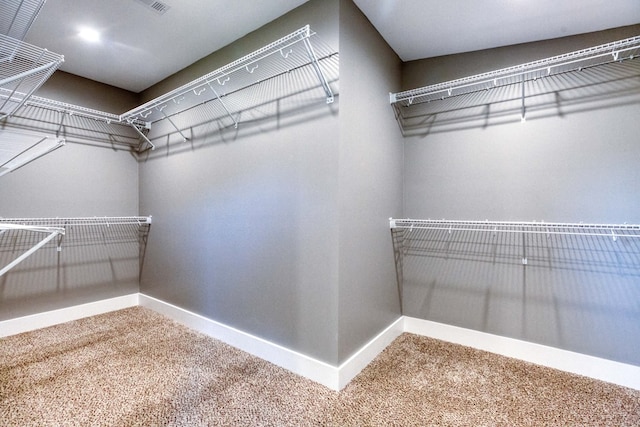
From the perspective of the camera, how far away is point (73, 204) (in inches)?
104

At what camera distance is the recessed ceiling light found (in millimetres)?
2016

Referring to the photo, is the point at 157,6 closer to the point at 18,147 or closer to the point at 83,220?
the point at 18,147

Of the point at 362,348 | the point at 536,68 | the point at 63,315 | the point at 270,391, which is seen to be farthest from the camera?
the point at 63,315

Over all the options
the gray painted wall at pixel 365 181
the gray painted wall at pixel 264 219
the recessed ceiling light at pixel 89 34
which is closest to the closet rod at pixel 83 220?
the gray painted wall at pixel 264 219

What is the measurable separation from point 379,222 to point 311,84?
100cm

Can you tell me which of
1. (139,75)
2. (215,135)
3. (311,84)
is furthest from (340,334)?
(139,75)

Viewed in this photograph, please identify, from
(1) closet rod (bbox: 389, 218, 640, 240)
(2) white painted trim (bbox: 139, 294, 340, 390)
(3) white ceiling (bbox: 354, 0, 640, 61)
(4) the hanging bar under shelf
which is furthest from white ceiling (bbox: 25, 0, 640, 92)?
(2) white painted trim (bbox: 139, 294, 340, 390)

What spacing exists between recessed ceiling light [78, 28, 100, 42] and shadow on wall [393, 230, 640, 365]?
265cm

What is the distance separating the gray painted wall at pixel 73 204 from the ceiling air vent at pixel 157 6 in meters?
1.43

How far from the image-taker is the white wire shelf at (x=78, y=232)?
235 cm

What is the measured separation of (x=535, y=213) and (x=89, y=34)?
326 cm

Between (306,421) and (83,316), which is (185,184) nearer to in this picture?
(83,316)

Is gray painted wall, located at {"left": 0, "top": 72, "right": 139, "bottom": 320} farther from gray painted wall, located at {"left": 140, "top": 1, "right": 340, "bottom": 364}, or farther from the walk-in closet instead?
gray painted wall, located at {"left": 140, "top": 1, "right": 340, "bottom": 364}

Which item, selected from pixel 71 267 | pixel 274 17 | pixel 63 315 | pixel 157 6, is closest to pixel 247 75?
pixel 274 17
